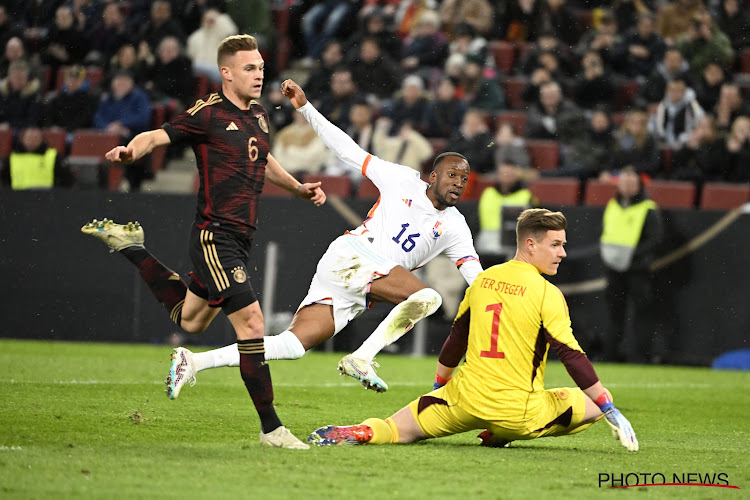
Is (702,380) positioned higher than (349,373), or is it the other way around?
(349,373)

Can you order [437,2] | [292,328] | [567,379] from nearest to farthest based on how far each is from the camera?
[292,328]
[567,379]
[437,2]

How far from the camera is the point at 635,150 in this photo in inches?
582

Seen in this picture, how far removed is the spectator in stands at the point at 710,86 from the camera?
15.4m

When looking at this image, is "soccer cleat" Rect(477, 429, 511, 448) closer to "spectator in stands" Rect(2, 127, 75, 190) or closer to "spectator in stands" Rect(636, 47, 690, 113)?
"spectator in stands" Rect(2, 127, 75, 190)

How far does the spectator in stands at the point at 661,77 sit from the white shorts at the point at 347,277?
9068 millimetres

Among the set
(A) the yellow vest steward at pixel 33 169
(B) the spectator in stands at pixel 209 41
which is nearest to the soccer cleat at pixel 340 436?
(A) the yellow vest steward at pixel 33 169

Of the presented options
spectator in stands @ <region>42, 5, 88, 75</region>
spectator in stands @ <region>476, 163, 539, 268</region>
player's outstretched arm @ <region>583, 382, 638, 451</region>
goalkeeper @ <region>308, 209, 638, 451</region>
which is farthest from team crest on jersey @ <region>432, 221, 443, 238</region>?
spectator in stands @ <region>42, 5, 88, 75</region>

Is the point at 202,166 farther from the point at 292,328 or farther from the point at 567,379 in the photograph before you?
the point at 567,379

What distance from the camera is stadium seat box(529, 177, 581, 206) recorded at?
14.3 metres

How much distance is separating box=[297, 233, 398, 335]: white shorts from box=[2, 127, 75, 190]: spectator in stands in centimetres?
792

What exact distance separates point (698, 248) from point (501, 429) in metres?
8.22

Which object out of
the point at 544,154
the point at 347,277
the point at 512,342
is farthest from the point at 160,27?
the point at 512,342

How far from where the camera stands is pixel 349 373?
6.82 meters

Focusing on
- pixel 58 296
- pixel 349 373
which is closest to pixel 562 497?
pixel 349 373
